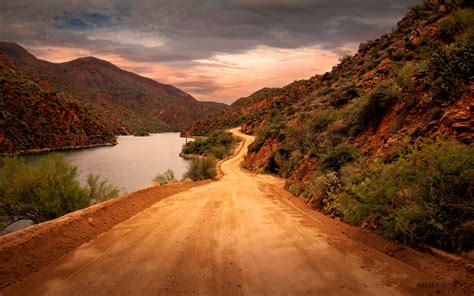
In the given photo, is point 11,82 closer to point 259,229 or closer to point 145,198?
point 145,198

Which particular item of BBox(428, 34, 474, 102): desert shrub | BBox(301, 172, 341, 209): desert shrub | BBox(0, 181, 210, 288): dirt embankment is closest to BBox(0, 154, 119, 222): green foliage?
BBox(0, 181, 210, 288): dirt embankment

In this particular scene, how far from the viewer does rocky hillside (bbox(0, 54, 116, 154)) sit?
7306 centimetres

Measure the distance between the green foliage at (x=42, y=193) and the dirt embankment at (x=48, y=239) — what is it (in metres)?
8.41

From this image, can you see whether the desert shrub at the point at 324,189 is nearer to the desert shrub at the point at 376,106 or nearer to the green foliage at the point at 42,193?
the desert shrub at the point at 376,106

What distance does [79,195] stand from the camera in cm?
1783

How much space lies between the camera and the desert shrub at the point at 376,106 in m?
14.1

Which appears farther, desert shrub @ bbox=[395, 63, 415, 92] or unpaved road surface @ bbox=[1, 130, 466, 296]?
desert shrub @ bbox=[395, 63, 415, 92]

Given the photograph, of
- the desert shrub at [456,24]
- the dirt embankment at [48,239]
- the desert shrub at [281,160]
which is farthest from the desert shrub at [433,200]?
the desert shrub at [281,160]

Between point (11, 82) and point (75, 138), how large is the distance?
19429mm

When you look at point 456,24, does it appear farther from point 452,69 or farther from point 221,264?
point 221,264

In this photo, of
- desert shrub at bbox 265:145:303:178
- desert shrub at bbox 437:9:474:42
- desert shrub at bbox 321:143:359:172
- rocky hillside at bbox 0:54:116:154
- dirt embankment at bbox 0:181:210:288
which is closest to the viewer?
dirt embankment at bbox 0:181:210:288

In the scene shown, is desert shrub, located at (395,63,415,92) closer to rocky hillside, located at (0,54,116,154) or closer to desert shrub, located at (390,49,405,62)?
desert shrub, located at (390,49,405,62)

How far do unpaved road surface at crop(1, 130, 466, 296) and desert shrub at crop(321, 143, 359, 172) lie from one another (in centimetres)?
513

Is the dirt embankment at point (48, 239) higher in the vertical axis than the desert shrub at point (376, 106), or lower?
lower
